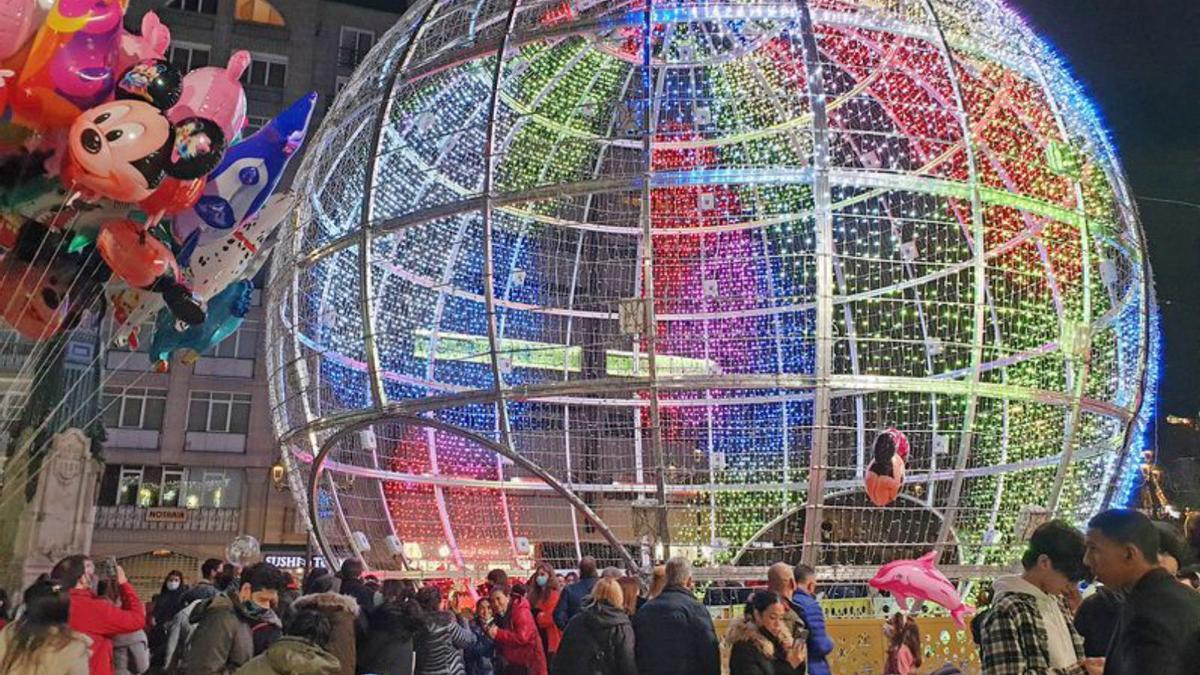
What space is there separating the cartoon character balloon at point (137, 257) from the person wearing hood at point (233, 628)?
2059 mm

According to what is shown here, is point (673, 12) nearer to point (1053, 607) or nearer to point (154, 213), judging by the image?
point (154, 213)

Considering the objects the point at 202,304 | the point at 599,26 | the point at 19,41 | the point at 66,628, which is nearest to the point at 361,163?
the point at 599,26

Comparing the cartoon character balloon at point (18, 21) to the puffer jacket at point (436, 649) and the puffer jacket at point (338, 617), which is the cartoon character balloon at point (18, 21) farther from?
the puffer jacket at point (436, 649)

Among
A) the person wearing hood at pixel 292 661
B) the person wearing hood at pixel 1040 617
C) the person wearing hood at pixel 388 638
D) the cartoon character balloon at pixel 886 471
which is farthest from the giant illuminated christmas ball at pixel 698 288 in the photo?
the person wearing hood at pixel 292 661

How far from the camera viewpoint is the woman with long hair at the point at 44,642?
4027 mm

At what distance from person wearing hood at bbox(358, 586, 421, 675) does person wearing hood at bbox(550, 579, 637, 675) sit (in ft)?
3.53

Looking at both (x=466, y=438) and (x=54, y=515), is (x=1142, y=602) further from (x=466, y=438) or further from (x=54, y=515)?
(x=54, y=515)

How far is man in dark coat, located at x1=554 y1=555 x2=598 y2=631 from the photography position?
23.1 ft

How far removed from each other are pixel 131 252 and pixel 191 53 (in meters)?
28.4

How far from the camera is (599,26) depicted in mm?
8188

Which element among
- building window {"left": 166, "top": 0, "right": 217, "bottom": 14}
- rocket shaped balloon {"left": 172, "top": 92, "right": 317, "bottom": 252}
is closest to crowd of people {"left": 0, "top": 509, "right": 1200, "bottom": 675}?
rocket shaped balloon {"left": 172, "top": 92, "right": 317, "bottom": 252}

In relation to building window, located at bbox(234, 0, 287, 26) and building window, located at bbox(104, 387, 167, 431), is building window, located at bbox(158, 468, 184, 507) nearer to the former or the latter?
building window, located at bbox(104, 387, 167, 431)

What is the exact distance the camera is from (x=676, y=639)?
Result: 15.7 feet

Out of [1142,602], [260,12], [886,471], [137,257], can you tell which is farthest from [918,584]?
[260,12]
